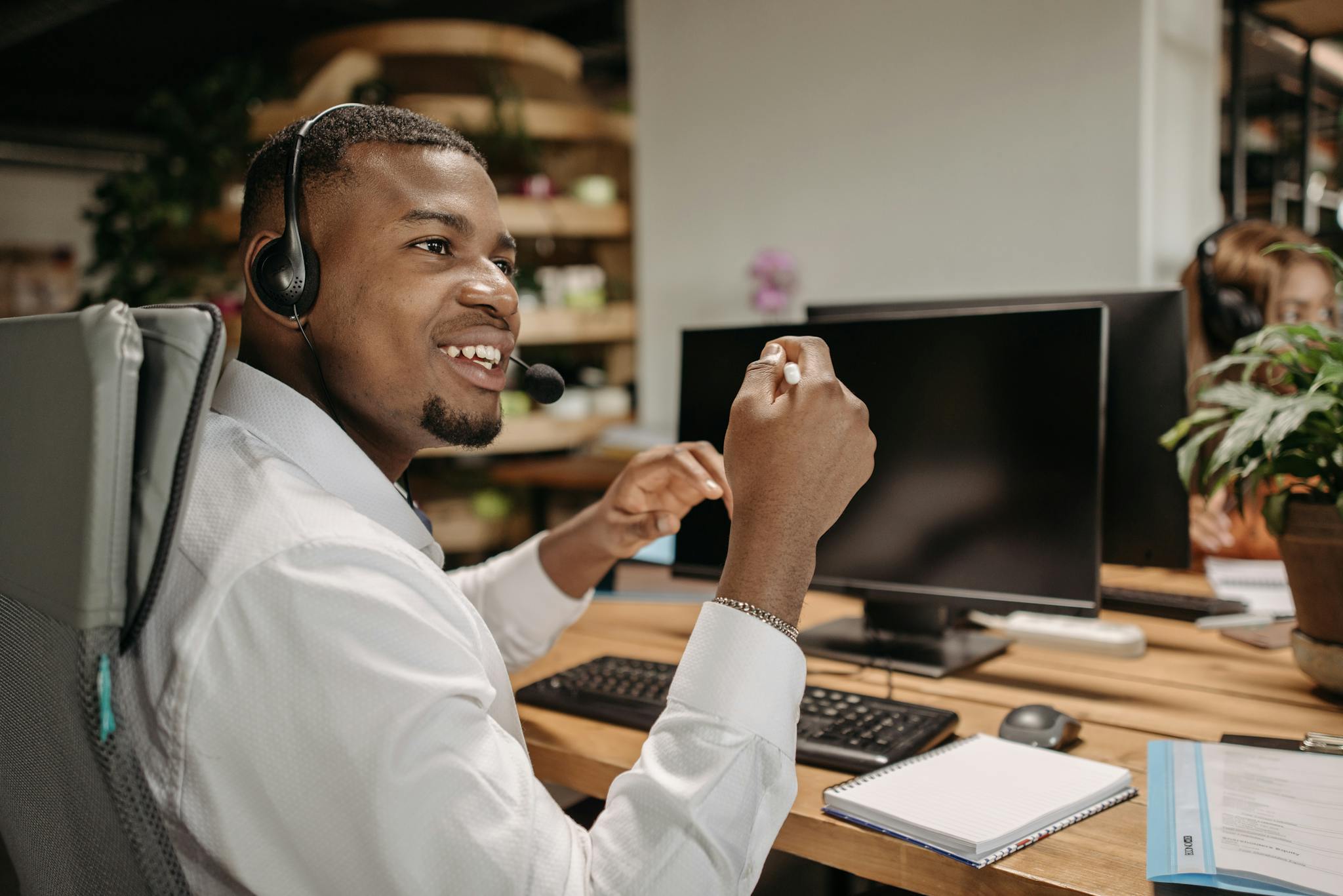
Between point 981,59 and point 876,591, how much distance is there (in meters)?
2.38

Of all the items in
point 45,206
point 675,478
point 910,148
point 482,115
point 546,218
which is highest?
point 45,206

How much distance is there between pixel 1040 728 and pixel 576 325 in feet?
10.2

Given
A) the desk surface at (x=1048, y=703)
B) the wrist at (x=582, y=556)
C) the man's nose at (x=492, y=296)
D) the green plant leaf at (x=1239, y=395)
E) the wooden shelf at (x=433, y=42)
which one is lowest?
the desk surface at (x=1048, y=703)

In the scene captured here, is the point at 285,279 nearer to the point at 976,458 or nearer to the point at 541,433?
the point at 976,458

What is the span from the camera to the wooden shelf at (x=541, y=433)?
150 inches

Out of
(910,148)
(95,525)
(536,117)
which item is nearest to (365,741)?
(95,525)

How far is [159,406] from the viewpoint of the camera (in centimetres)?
56

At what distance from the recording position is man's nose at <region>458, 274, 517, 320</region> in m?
0.91

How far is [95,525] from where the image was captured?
547 mm

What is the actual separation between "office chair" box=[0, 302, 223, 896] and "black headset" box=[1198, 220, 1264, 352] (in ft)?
6.32

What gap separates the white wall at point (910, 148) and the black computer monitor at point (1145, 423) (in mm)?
1685

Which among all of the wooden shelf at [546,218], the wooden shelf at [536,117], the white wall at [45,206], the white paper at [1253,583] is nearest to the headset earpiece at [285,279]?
the white paper at [1253,583]

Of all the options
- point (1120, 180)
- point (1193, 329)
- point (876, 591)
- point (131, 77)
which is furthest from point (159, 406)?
point (131, 77)

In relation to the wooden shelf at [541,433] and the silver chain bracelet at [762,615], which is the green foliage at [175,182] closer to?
the wooden shelf at [541,433]
